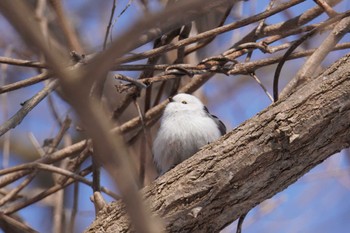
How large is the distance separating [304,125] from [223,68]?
0.70 meters

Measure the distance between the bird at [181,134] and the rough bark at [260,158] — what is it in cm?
62

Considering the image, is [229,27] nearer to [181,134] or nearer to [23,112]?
[181,134]

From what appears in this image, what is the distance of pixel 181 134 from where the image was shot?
2570 mm

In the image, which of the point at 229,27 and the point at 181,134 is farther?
the point at 181,134

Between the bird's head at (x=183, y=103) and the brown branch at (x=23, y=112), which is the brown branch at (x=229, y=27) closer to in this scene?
the brown branch at (x=23, y=112)

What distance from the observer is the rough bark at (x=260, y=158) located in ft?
5.80

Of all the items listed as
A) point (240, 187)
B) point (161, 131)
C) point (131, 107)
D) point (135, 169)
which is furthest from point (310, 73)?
point (131, 107)

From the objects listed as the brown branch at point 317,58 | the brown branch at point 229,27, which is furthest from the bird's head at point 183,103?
the brown branch at point 317,58

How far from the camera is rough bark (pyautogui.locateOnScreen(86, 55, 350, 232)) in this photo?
1767mm

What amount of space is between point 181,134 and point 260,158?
81cm

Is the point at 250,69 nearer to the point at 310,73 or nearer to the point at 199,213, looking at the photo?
the point at 310,73

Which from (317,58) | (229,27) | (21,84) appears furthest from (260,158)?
(21,84)

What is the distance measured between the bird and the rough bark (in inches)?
24.5

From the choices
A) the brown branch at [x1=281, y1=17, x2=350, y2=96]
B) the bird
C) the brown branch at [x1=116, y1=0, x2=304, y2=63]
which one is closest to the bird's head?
the bird
